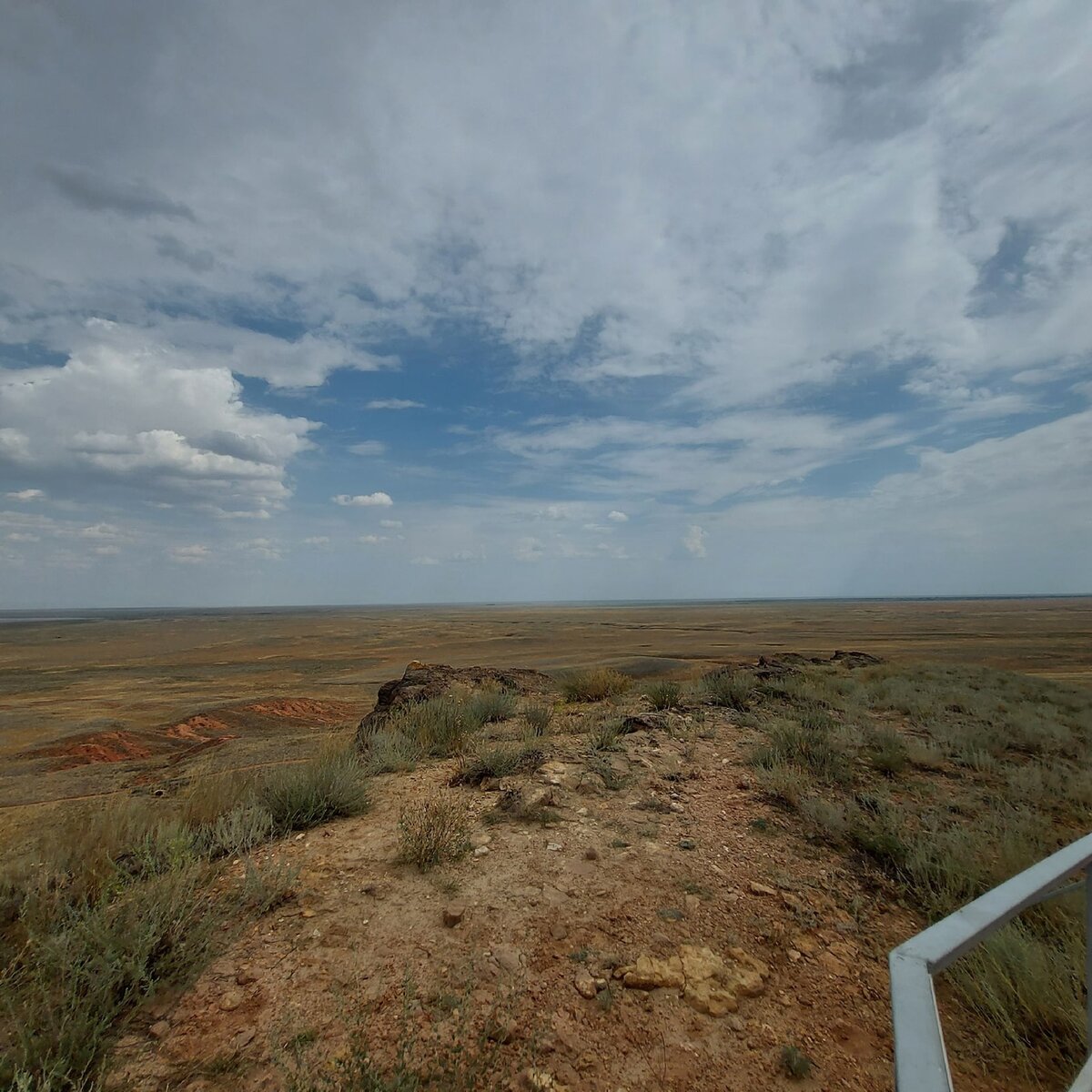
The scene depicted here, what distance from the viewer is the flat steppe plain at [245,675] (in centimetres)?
1170

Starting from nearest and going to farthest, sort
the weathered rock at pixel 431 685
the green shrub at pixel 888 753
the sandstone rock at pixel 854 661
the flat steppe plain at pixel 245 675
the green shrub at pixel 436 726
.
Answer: the green shrub at pixel 888 753, the green shrub at pixel 436 726, the weathered rock at pixel 431 685, the flat steppe plain at pixel 245 675, the sandstone rock at pixel 854 661

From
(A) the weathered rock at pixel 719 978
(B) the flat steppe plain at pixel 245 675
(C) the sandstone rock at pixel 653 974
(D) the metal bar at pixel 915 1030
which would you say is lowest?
(B) the flat steppe plain at pixel 245 675

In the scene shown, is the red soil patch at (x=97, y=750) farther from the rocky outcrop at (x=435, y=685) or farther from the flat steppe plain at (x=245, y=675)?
the rocky outcrop at (x=435, y=685)

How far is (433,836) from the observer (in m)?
4.50

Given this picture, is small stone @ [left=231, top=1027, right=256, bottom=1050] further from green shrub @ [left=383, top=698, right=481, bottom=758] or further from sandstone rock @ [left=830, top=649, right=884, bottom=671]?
sandstone rock @ [left=830, top=649, right=884, bottom=671]

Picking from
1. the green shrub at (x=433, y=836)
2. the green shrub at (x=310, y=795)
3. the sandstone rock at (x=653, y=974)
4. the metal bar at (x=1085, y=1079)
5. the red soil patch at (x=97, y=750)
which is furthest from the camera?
the red soil patch at (x=97, y=750)

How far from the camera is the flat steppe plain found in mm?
11703

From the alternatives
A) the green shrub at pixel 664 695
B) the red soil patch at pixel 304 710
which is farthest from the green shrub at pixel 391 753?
the red soil patch at pixel 304 710

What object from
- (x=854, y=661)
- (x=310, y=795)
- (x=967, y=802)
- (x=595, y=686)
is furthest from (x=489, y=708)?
(x=854, y=661)

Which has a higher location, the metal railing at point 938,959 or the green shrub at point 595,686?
the metal railing at point 938,959

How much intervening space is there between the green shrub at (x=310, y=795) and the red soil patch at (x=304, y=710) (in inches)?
473

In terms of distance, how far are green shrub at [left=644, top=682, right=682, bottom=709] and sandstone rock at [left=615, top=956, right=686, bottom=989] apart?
7.19 metres

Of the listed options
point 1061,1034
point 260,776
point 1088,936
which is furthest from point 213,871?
point 1061,1034

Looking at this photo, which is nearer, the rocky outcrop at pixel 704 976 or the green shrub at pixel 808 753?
the rocky outcrop at pixel 704 976
